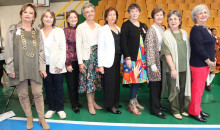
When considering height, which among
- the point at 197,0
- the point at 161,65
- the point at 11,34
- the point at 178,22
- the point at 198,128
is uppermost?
the point at 197,0

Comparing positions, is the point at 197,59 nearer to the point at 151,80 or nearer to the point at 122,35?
the point at 151,80

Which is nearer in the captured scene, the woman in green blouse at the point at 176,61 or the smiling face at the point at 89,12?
the woman in green blouse at the point at 176,61

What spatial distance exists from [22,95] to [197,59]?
2104mm

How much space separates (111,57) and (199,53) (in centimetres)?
104

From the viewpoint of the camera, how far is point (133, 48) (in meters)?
2.12

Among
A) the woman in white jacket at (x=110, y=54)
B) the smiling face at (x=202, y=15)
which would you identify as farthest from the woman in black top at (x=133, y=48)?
the smiling face at (x=202, y=15)

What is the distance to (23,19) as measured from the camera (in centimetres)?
187

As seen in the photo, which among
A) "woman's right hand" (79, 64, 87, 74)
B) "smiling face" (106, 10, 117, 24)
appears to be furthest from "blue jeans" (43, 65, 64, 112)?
"smiling face" (106, 10, 117, 24)

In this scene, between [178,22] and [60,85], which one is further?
[60,85]

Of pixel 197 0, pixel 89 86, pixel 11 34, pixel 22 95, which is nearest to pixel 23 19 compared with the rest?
pixel 11 34

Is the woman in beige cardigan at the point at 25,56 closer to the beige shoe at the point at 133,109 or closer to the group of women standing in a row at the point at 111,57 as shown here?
the group of women standing in a row at the point at 111,57

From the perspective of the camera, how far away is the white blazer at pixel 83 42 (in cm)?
219

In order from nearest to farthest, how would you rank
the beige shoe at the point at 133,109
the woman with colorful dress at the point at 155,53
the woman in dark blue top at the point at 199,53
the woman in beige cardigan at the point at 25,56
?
the woman in beige cardigan at the point at 25,56, the woman in dark blue top at the point at 199,53, the woman with colorful dress at the point at 155,53, the beige shoe at the point at 133,109

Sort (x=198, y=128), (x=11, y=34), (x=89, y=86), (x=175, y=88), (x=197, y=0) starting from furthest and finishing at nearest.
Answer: (x=197, y=0) < (x=89, y=86) < (x=175, y=88) < (x=198, y=128) < (x=11, y=34)
